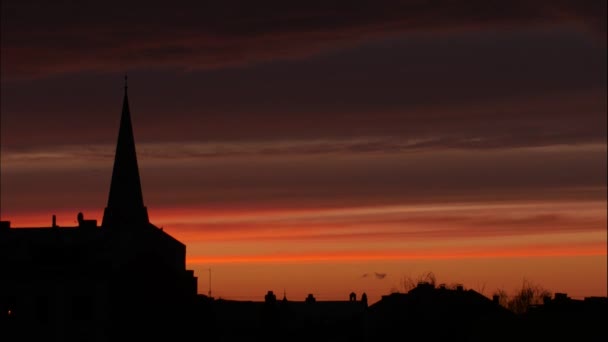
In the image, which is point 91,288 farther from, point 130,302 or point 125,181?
point 125,181

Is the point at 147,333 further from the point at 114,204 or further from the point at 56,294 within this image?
the point at 114,204

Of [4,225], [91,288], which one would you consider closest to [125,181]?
[4,225]

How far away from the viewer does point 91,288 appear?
10925 centimetres

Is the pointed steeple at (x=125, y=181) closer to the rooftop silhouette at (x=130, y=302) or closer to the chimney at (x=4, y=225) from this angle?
the chimney at (x=4, y=225)

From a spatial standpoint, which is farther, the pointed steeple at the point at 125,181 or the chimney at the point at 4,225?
the pointed steeple at the point at 125,181

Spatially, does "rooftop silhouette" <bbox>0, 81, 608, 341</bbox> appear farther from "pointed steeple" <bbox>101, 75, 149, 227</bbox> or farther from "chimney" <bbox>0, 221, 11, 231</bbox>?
"pointed steeple" <bbox>101, 75, 149, 227</bbox>

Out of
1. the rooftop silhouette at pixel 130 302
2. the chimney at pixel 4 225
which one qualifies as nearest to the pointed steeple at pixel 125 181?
the chimney at pixel 4 225

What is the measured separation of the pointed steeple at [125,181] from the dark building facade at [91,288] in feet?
80.4

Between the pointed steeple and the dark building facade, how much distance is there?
2450 centimetres

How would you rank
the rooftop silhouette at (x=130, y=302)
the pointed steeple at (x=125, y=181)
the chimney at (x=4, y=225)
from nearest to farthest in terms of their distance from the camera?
the rooftop silhouette at (x=130, y=302) < the chimney at (x=4, y=225) < the pointed steeple at (x=125, y=181)

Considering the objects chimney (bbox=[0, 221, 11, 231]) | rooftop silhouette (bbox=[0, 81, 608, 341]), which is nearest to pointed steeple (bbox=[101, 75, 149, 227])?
chimney (bbox=[0, 221, 11, 231])

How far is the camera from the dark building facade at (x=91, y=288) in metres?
106

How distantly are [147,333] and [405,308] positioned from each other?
1835 centimetres

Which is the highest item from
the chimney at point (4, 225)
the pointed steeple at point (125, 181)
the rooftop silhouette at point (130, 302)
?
the pointed steeple at point (125, 181)
